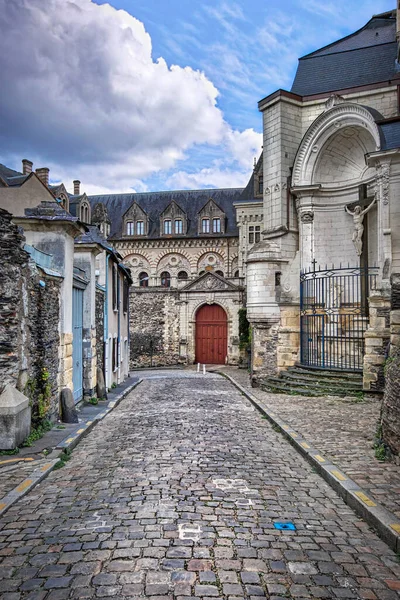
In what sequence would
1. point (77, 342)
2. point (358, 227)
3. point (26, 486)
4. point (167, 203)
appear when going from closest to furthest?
point (26, 486) < point (77, 342) < point (358, 227) < point (167, 203)

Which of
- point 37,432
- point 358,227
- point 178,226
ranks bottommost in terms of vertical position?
point 37,432

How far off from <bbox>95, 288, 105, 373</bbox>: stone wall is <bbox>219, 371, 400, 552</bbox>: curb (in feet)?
23.8

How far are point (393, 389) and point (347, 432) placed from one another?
241cm

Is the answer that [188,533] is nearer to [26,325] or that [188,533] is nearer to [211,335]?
[26,325]

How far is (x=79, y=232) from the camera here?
10570mm

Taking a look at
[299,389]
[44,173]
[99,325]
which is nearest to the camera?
[99,325]

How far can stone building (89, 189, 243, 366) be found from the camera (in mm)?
32219

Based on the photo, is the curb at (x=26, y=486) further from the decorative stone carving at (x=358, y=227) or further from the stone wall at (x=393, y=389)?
the decorative stone carving at (x=358, y=227)

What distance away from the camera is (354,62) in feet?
70.1

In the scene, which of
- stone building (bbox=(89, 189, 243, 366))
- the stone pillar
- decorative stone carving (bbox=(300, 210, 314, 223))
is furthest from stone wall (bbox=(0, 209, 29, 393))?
stone building (bbox=(89, 189, 243, 366))

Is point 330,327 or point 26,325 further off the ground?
point 26,325

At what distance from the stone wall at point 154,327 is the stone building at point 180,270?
64 mm

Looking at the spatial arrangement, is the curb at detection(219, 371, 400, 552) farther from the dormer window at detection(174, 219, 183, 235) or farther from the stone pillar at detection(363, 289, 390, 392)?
the dormer window at detection(174, 219, 183, 235)

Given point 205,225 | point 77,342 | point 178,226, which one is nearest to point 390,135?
point 77,342
